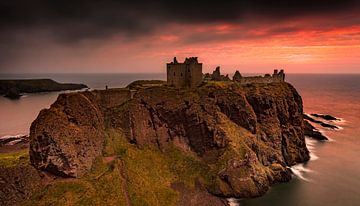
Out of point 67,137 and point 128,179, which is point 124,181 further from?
point 67,137

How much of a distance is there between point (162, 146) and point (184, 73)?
22.4 metres

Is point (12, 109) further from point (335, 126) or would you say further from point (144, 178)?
point (335, 126)

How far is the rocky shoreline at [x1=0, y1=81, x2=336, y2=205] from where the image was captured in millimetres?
54531

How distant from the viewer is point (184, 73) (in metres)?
79.8

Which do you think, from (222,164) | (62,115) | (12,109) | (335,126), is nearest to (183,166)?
(222,164)

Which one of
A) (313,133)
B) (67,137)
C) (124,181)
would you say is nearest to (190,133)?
(124,181)

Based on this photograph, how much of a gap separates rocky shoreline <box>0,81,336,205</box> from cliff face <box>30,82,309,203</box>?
0.22 meters

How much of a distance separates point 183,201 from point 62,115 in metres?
30.8

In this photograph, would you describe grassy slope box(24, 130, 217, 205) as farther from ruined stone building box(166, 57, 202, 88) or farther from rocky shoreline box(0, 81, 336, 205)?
ruined stone building box(166, 57, 202, 88)

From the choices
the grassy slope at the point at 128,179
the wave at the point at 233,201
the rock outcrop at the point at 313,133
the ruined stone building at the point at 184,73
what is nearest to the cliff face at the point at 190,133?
the grassy slope at the point at 128,179

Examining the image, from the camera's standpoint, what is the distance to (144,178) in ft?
194

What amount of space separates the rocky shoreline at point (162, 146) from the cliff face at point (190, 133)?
222 millimetres

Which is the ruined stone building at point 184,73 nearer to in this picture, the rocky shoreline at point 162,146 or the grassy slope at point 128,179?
the rocky shoreline at point 162,146

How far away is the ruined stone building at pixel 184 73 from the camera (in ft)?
259
